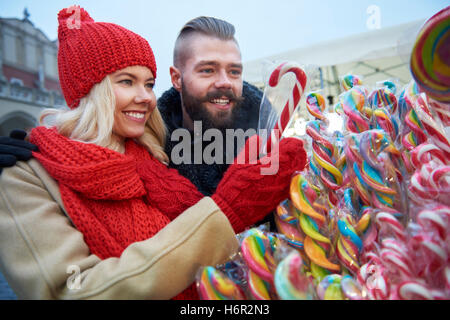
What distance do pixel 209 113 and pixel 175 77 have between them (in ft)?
1.15

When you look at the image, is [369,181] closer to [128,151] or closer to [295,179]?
[295,179]

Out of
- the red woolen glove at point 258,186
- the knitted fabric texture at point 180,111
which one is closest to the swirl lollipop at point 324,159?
the red woolen glove at point 258,186

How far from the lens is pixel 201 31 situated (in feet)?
4.82

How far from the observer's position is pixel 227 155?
136 centimetres

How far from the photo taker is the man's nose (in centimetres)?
138

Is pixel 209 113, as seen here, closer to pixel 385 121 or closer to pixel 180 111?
pixel 180 111

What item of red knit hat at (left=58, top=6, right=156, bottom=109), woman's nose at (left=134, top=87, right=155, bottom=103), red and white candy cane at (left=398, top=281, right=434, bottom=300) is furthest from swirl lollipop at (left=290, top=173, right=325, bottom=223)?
red knit hat at (left=58, top=6, right=156, bottom=109)

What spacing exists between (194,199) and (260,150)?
0.92 feet

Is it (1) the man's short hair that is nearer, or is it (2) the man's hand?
(2) the man's hand

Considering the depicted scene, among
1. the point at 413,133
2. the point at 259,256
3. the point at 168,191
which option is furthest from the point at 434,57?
the point at 168,191

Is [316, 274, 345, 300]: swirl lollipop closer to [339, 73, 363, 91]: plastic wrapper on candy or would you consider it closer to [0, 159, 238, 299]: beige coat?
[0, 159, 238, 299]: beige coat

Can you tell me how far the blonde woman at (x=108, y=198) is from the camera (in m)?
0.73

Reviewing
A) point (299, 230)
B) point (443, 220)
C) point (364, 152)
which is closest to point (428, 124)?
point (364, 152)

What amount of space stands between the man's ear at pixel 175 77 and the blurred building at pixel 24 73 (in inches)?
343
